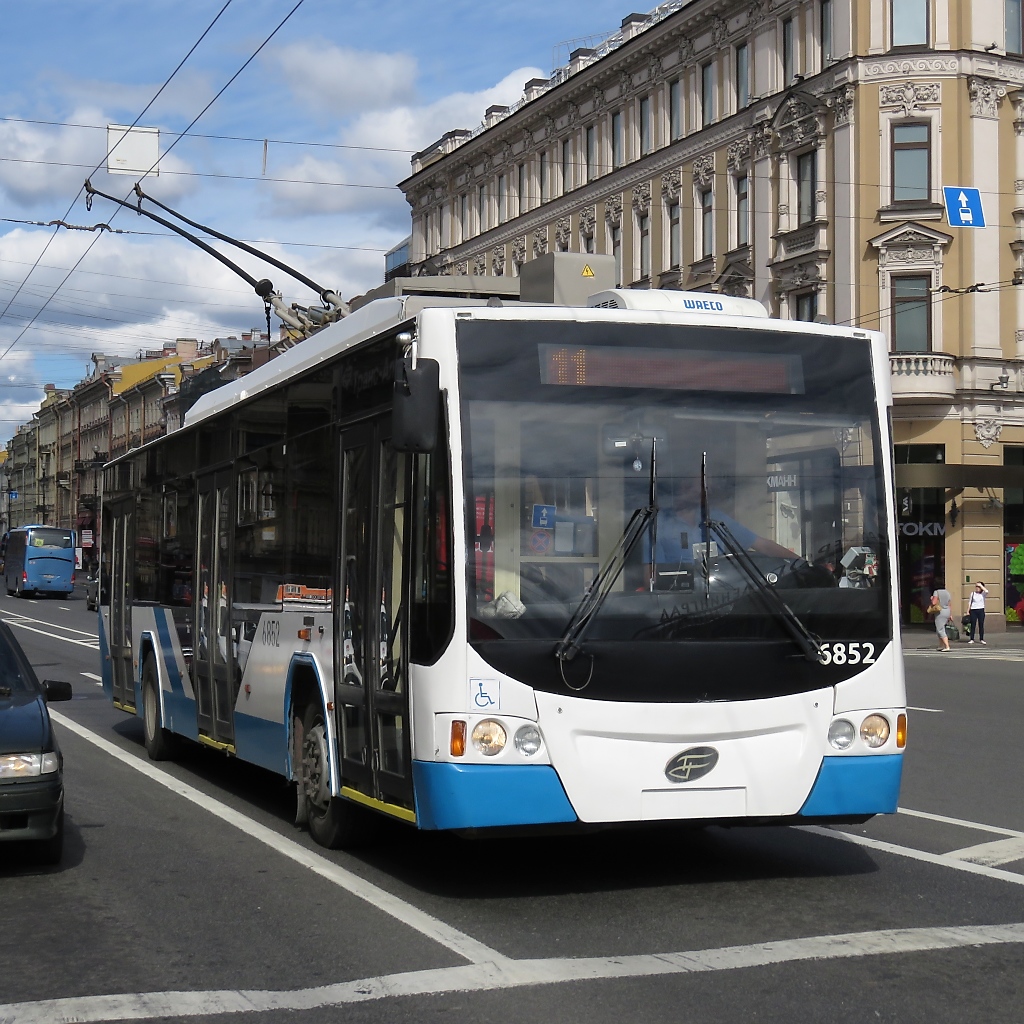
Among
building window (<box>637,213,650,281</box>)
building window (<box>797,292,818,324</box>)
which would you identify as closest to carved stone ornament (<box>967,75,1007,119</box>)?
building window (<box>797,292,818,324</box>)

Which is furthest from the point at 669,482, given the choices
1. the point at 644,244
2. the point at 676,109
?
the point at 644,244

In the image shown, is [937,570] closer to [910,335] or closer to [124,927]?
[910,335]

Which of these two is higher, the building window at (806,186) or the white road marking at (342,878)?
the building window at (806,186)

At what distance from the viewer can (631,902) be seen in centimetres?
759

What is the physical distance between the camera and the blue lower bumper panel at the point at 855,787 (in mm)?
7758

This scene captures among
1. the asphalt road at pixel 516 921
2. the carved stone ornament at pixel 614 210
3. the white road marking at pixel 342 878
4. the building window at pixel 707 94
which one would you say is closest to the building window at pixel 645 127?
the carved stone ornament at pixel 614 210

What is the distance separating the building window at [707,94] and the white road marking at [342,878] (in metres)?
35.8

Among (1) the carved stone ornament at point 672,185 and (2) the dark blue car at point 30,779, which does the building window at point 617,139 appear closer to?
(1) the carved stone ornament at point 672,185

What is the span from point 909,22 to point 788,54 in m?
3.48

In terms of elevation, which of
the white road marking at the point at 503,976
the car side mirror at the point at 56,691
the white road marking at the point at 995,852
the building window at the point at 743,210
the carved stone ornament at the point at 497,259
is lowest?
the white road marking at the point at 995,852

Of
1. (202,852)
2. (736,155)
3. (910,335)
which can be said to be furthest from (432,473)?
(736,155)

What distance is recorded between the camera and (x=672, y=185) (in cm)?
4756

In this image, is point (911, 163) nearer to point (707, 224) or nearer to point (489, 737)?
point (707, 224)

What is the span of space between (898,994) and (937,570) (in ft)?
117
